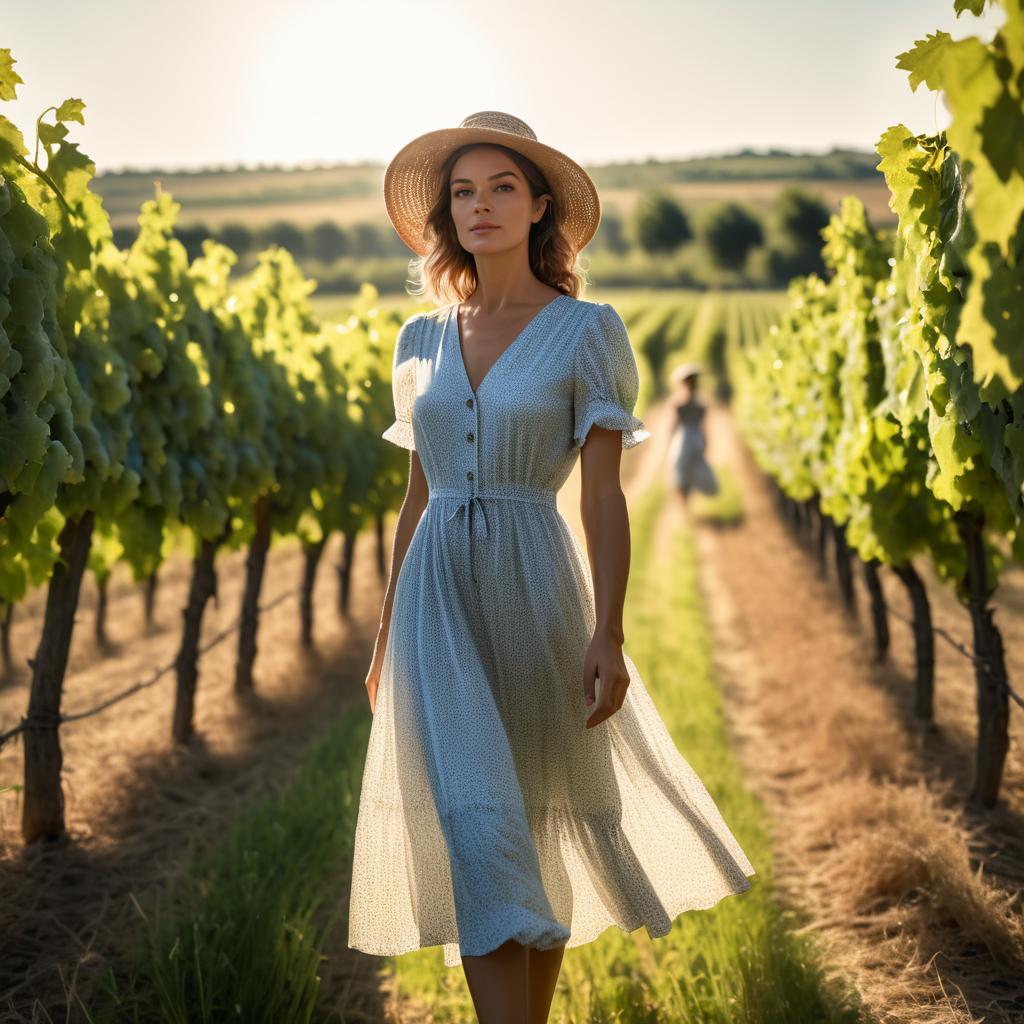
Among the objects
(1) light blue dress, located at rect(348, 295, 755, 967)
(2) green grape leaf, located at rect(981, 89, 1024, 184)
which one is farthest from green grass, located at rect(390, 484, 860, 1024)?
(2) green grape leaf, located at rect(981, 89, 1024, 184)

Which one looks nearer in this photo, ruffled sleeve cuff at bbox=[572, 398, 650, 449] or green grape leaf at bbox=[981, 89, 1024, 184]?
green grape leaf at bbox=[981, 89, 1024, 184]

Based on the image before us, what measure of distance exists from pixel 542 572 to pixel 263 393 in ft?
15.2

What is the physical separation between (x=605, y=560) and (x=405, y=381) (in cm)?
72

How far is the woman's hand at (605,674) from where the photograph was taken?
2555 mm

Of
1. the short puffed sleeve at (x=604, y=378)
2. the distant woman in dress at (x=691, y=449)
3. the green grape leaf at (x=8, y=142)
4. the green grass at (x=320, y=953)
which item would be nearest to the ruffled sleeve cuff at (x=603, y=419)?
the short puffed sleeve at (x=604, y=378)

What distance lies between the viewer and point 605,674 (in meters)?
2.55

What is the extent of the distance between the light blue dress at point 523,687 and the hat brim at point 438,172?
1.28ft

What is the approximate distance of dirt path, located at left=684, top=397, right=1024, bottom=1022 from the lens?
3508mm

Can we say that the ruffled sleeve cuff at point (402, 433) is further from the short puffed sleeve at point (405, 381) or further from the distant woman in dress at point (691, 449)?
the distant woman in dress at point (691, 449)

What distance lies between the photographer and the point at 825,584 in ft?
39.1

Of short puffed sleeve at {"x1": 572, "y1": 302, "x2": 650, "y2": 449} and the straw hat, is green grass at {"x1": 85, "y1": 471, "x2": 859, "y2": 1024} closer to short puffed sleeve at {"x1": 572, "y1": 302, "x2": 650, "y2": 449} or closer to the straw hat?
short puffed sleeve at {"x1": 572, "y1": 302, "x2": 650, "y2": 449}

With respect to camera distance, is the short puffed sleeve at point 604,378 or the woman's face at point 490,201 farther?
the woman's face at point 490,201

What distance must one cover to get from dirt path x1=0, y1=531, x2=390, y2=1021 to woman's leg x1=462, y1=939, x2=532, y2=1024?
4.45 ft

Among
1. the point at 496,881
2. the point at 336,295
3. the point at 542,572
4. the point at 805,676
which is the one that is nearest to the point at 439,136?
the point at 542,572
